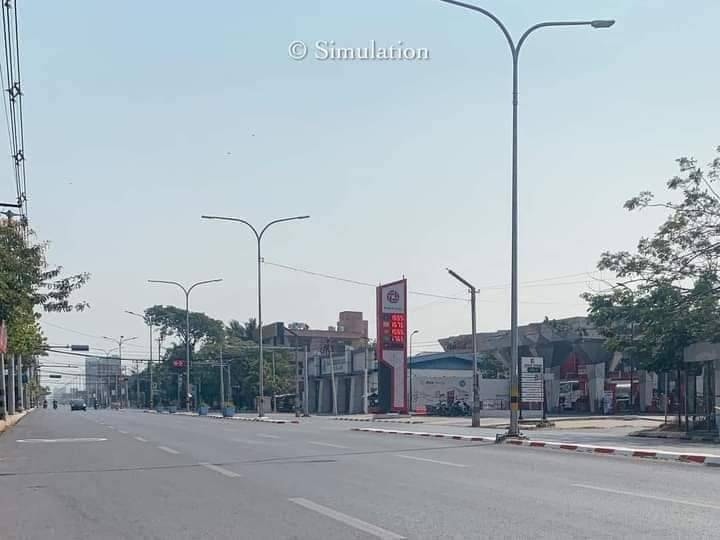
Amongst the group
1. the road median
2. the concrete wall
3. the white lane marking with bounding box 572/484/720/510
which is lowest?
the concrete wall

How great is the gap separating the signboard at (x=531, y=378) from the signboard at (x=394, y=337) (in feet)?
70.2

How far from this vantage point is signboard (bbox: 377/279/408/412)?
62781 millimetres

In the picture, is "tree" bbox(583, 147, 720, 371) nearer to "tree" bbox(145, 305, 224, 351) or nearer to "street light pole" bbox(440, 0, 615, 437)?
"street light pole" bbox(440, 0, 615, 437)

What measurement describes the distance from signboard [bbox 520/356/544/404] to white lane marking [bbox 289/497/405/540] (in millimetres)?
29129

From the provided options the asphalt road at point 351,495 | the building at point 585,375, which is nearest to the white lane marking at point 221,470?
the asphalt road at point 351,495

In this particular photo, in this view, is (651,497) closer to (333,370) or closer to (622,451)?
(622,451)

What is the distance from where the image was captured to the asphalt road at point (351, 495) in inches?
428

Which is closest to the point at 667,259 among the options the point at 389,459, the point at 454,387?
the point at 389,459

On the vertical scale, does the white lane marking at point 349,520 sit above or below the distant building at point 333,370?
above

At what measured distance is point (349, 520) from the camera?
11453 millimetres

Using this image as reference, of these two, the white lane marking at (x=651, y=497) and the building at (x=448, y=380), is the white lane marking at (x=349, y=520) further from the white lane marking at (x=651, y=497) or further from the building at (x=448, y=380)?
the building at (x=448, y=380)

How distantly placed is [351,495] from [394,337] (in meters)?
49.6

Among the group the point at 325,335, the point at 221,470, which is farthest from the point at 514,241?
the point at 325,335

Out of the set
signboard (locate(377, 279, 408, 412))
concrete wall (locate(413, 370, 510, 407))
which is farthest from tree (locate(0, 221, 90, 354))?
concrete wall (locate(413, 370, 510, 407))
